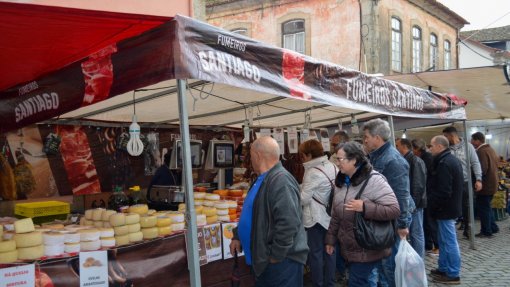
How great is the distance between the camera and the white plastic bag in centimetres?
415

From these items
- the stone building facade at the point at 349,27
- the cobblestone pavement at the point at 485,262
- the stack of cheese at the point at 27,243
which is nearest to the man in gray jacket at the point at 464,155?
the cobblestone pavement at the point at 485,262

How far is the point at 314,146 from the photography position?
4.81 metres

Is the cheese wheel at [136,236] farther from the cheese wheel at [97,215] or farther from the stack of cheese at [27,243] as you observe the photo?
the stack of cheese at [27,243]

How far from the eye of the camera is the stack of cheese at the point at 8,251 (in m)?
3.16

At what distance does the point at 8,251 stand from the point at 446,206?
195 inches

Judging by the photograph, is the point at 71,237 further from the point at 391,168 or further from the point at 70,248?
the point at 391,168

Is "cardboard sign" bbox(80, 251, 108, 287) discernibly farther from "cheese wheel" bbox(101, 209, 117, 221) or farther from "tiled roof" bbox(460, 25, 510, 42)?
"tiled roof" bbox(460, 25, 510, 42)

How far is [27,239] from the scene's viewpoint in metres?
3.29

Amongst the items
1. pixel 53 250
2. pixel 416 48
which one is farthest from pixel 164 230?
pixel 416 48

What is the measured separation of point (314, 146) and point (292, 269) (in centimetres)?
185

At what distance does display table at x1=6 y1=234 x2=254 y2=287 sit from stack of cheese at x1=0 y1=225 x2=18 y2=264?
0.58 feet

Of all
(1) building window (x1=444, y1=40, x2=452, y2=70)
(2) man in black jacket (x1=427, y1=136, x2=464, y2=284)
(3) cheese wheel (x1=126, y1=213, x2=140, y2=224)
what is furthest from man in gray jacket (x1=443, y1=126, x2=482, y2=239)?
(1) building window (x1=444, y1=40, x2=452, y2=70)

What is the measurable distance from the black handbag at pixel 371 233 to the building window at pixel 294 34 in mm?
13605

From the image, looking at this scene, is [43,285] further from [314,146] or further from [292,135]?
[292,135]
